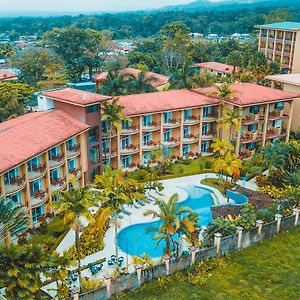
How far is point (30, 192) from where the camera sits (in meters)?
33.2

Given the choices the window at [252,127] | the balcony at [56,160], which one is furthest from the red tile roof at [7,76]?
the balcony at [56,160]

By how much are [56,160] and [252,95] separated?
A: 24.9m

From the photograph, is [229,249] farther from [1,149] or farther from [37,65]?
[37,65]

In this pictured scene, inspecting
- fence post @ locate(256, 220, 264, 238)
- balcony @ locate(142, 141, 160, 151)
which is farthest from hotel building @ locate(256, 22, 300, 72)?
fence post @ locate(256, 220, 264, 238)

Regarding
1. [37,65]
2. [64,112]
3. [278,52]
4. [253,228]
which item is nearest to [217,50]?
[278,52]

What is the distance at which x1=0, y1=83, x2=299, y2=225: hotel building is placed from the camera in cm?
3247

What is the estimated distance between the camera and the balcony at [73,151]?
37381 mm

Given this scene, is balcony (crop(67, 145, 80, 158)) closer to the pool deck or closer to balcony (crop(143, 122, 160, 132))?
the pool deck

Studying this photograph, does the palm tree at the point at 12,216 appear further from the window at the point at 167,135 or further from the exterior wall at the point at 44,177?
the window at the point at 167,135

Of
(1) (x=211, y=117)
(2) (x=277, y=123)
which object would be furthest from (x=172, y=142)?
(2) (x=277, y=123)

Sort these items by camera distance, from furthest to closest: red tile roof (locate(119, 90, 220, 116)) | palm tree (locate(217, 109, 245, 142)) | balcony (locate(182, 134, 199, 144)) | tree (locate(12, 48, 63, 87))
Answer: tree (locate(12, 48, 63, 87))
balcony (locate(182, 134, 199, 144))
palm tree (locate(217, 109, 245, 142))
red tile roof (locate(119, 90, 220, 116))

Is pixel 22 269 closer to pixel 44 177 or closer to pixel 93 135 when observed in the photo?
pixel 44 177

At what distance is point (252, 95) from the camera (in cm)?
4941

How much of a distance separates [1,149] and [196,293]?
16.5m
